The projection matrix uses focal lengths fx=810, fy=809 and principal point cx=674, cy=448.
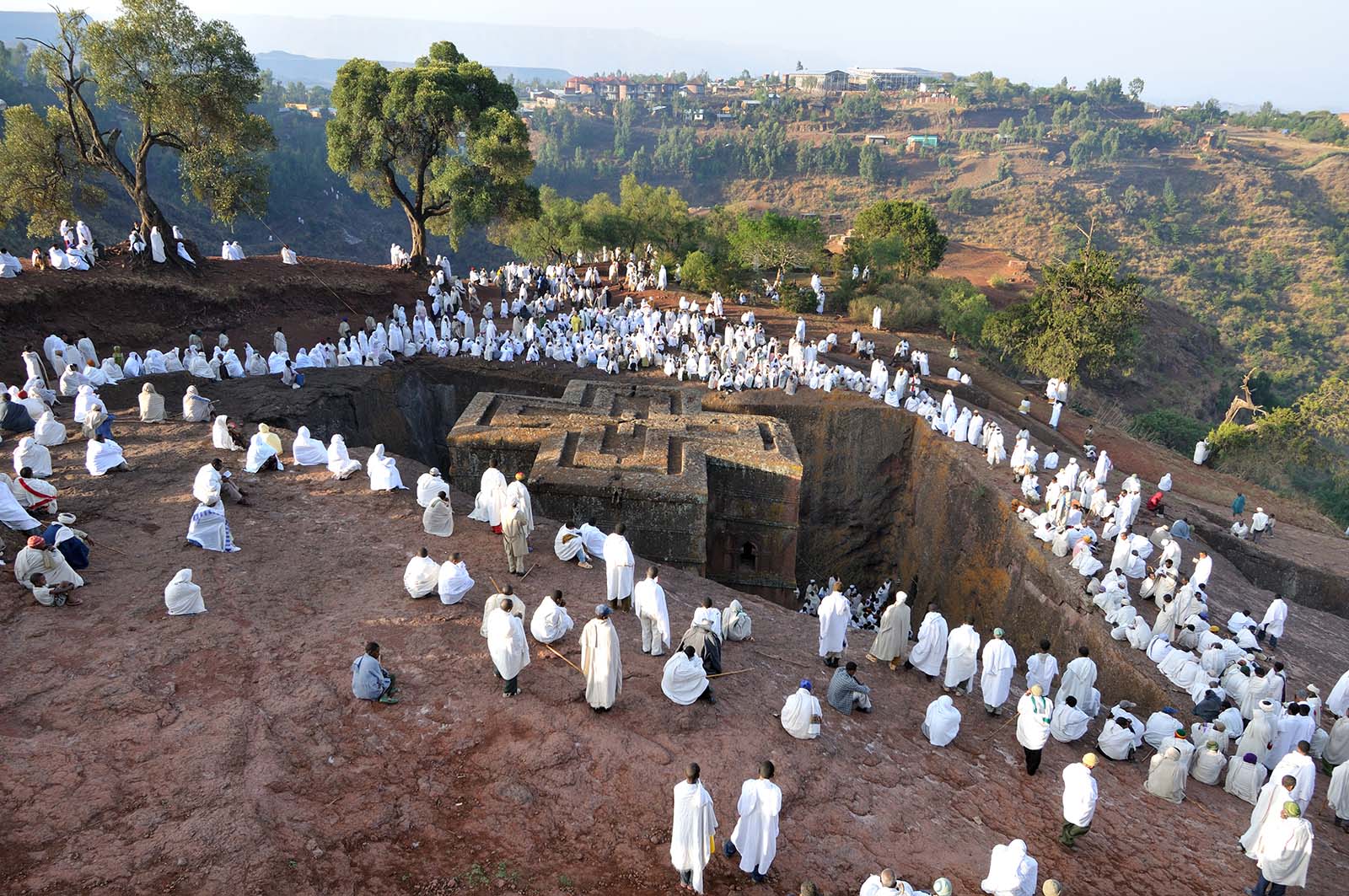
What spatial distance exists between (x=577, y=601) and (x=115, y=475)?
794cm

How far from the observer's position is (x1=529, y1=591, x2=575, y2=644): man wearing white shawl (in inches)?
372

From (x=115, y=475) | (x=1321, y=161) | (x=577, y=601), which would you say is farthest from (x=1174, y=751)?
(x=1321, y=161)

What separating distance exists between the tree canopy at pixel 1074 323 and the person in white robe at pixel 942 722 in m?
22.7

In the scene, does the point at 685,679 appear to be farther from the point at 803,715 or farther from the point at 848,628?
the point at 848,628

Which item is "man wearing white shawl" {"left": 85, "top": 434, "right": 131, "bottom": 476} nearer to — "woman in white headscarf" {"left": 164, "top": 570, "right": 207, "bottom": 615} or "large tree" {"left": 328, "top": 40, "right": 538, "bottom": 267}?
"woman in white headscarf" {"left": 164, "top": 570, "right": 207, "bottom": 615}

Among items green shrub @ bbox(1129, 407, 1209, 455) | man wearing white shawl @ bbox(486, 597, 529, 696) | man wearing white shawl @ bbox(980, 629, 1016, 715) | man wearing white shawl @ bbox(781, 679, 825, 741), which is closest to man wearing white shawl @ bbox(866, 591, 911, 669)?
man wearing white shawl @ bbox(980, 629, 1016, 715)

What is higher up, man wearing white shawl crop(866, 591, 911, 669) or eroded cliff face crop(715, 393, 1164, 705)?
man wearing white shawl crop(866, 591, 911, 669)

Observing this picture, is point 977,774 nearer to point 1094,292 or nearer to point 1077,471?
point 1077,471


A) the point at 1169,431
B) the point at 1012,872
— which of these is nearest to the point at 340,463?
the point at 1012,872

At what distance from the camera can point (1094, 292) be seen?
28906 millimetres

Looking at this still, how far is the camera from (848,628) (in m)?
13.1

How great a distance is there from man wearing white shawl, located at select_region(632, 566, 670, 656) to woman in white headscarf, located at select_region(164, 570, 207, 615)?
5.09 m

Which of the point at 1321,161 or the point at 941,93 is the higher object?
the point at 941,93

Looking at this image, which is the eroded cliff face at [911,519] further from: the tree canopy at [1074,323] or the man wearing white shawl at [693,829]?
the man wearing white shawl at [693,829]
